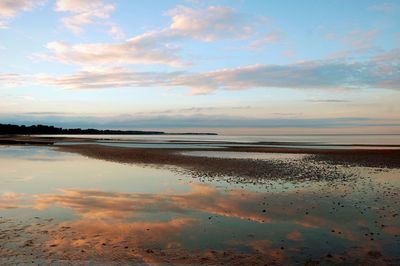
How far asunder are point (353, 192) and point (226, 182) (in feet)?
22.2

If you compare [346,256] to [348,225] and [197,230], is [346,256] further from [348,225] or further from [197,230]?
[197,230]

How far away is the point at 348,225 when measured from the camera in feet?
39.0

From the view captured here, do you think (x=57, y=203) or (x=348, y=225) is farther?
(x=57, y=203)

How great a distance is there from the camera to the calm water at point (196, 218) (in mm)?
9458

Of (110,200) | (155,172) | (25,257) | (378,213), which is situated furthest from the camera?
(155,172)

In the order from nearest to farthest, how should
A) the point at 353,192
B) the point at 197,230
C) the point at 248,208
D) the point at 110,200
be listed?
the point at 197,230 → the point at 248,208 → the point at 110,200 → the point at 353,192

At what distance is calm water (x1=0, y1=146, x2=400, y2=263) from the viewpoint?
946 cm

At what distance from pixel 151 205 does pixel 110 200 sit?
2.14 metres

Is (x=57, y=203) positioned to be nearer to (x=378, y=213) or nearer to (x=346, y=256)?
(x=346, y=256)

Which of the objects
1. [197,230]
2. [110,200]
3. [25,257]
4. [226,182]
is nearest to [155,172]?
[226,182]

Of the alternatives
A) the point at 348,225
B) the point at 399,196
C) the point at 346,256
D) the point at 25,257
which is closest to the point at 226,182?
the point at 399,196

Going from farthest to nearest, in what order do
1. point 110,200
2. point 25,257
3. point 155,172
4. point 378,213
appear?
1. point 155,172
2. point 110,200
3. point 378,213
4. point 25,257

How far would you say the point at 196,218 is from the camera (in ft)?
42.2

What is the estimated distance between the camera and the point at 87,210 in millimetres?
13992
